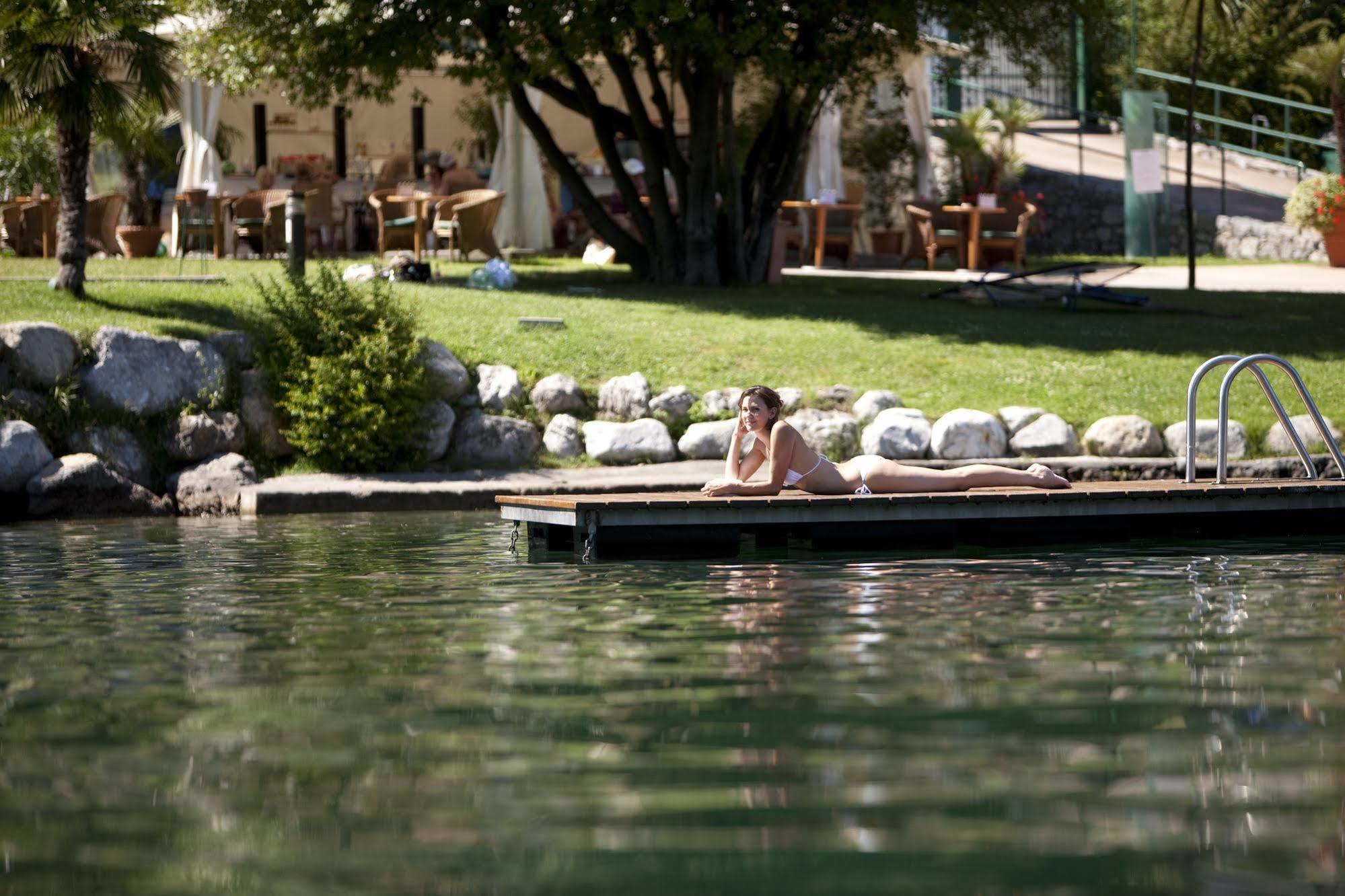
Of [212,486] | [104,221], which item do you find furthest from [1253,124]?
[212,486]

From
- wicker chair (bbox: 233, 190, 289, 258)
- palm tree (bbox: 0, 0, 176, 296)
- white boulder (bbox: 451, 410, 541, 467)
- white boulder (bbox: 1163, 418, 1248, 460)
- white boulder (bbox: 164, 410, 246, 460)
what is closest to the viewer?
white boulder (bbox: 1163, 418, 1248, 460)

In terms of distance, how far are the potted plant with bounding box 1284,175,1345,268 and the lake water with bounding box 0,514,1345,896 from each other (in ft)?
57.6

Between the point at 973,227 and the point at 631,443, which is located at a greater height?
the point at 973,227

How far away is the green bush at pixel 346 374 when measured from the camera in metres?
14.3

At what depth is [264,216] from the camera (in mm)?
22953

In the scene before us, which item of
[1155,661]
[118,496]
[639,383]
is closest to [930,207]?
[639,383]

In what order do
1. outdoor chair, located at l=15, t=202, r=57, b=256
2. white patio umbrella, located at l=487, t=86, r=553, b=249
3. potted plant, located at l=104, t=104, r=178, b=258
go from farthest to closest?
white patio umbrella, located at l=487, t=86, r=553, b=249
outdoor chair, located at l=15, t=202, r=57, b=256
potted plant, located at l=104, t=104, r=178, b=258

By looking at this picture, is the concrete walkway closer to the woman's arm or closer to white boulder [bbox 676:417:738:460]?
white boulder [bbox 676:417:738:460]

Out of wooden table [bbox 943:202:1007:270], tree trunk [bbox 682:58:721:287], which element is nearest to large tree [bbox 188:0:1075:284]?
tree trunk [bbox 682:58:721:287]

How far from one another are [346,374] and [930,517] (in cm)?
584

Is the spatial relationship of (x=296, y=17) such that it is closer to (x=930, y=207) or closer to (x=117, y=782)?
(x=930, y=207)

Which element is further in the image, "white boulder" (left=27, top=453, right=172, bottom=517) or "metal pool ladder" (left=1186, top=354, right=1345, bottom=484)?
"white boulder" (left=27, top=453, right=172, bottom=517)

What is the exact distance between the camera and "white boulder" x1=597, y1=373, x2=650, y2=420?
1512cm

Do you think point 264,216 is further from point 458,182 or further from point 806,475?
point 806,475
